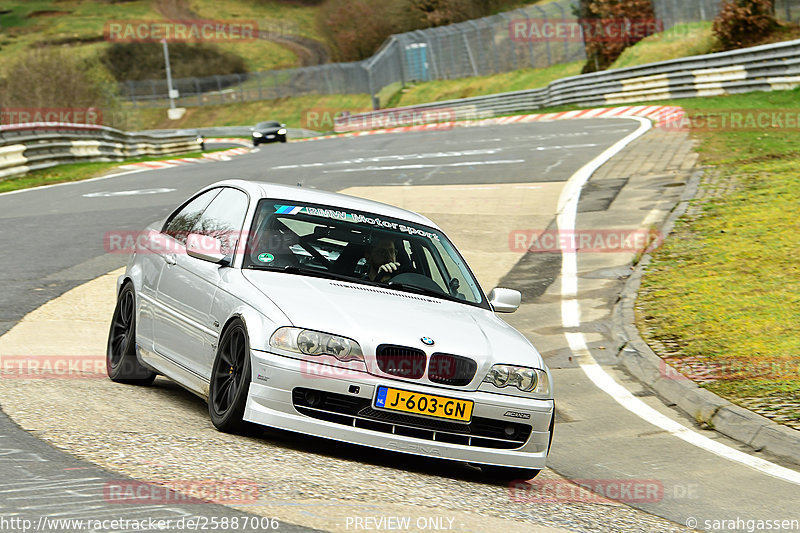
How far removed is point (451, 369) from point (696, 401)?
301cm

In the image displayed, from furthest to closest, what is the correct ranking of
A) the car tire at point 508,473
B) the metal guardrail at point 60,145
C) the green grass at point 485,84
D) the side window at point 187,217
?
the green grass at point 485,84 < the metal guardrail at point 60,145 < the side window at point 187,217 < the car tire at point 508,473

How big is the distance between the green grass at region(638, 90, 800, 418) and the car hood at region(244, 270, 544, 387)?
2622 millimetres

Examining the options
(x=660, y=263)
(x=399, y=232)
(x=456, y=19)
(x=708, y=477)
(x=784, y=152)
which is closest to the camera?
(x=708, y=477)

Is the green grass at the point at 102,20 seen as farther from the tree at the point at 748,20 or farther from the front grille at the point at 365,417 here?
the front grille at the point at 365,417

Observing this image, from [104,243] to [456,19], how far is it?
76865 mm

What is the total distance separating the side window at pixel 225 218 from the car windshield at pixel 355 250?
0.52ft

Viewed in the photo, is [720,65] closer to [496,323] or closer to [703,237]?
[703,237]

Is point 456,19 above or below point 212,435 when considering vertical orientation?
above

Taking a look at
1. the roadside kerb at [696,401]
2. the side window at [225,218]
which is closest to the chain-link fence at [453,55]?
the roadside kerb at [696,401]

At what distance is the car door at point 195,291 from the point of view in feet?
22.5

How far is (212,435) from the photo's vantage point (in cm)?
615

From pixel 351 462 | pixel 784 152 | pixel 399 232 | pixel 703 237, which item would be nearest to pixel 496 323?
pixel 399 232

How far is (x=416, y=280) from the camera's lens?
24.0 feet

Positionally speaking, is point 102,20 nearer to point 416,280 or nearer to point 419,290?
point 416,280
